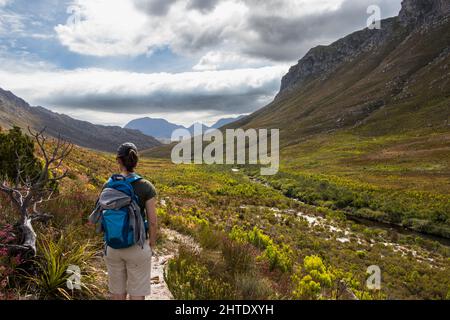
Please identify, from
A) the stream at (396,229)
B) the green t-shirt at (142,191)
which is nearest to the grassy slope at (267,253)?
the stream at (396,229)

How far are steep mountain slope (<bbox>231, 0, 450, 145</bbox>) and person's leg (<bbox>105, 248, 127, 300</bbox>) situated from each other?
80.9 metres

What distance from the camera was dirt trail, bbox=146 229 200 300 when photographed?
6449 millimetres

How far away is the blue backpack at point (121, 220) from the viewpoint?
4414mm

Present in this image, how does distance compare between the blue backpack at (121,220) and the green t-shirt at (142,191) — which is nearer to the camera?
the blue backpack at (121,220)

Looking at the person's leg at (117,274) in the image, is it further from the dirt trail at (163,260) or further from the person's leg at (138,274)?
the dirt trail at (163,260)

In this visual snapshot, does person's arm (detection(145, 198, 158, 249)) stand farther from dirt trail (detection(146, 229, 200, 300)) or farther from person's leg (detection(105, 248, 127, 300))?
dirt trail (detection(146, 229, 200, 300))

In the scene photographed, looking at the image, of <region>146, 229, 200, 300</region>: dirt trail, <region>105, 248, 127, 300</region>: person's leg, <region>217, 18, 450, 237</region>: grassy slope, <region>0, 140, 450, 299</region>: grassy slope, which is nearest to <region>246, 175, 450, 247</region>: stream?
<region>217, 18, 450, 237</region>: grassy slope

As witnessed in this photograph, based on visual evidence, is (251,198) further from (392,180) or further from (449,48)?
(449,48)

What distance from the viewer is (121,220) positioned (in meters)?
4.43

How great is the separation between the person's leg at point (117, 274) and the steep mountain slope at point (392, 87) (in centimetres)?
8092

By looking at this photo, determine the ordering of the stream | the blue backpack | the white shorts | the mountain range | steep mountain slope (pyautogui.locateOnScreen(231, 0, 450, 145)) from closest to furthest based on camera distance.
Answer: the blue backpack < the white shorts < the stream < the mountain range < steep mountain slope (pyautogui.locateOnScreen(231, 0, 450, 145))

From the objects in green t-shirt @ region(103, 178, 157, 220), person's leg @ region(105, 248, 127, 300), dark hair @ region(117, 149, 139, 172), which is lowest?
person's leg @ region(105, 248, 127, 300)

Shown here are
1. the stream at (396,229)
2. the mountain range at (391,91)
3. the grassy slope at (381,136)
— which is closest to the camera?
the stream at (396,229)

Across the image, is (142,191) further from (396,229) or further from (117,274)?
(396,229)
